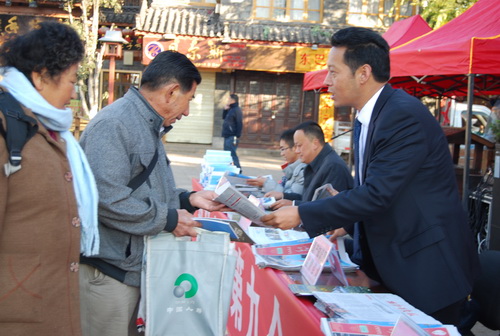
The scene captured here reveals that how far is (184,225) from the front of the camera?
2.23 metres

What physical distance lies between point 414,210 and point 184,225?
0.94 meters

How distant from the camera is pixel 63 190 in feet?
5.56

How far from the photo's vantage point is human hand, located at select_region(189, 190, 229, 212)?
255 centimetres

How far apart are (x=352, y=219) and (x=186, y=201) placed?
86 centimetres

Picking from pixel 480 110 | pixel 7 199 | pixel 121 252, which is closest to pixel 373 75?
pixel 121 252

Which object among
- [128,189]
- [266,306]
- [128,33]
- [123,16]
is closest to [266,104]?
[128,33]

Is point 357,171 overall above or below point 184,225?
above

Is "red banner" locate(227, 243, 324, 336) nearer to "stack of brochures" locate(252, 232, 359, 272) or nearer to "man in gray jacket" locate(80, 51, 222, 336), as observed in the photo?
"stack of brochures" locate(252, 232, 359, 272)

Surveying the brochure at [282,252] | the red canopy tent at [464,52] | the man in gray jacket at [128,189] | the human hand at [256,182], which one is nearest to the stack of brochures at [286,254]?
the brochure at [282,252]

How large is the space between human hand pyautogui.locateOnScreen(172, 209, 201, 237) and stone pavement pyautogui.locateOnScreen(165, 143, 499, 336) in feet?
23.5

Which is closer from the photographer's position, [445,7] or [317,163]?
[317,163]

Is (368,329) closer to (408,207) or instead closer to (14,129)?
(408,207)

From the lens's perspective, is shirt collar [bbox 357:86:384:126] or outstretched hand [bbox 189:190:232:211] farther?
outstretched hand [bbox 189:190:232:211]

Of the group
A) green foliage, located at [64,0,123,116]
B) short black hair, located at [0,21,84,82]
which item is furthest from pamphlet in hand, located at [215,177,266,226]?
green foliage, located at [64,0,123,116]
